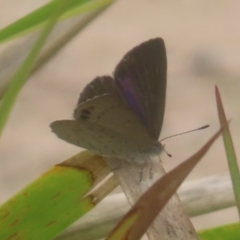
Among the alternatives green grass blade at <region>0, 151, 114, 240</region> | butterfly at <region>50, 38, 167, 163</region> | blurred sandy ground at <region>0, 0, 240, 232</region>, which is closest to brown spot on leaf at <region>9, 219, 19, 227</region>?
green grass blade at <region>0, 151, 114, 240</region>

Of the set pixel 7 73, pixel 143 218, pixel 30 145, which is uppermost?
pixel 7 73

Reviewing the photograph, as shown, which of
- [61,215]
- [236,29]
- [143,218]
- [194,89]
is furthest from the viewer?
[236,29]

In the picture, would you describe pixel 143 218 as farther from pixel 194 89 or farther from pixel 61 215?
pixel 194 89

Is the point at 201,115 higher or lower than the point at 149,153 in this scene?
lower

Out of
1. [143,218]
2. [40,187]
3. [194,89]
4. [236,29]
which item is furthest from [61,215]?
[236,29]

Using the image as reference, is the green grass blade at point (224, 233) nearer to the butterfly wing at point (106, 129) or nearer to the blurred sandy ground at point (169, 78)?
the butterfly wing at point (106, 129)

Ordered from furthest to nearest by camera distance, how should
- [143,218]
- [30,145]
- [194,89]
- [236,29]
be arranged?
[236,29] → [194,89] → [30,145] → [143,218]
